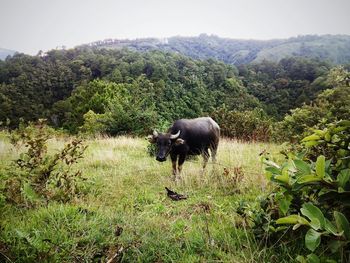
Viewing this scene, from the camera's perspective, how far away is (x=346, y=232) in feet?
5.78

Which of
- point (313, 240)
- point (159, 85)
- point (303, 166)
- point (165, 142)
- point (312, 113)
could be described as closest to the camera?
point (313, 240)

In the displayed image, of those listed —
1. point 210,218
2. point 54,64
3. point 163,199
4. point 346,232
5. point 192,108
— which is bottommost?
point 192,108

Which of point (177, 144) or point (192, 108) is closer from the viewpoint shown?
point (177, 144)

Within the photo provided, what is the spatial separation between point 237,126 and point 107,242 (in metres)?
14.1

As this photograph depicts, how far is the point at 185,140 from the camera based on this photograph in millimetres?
8164

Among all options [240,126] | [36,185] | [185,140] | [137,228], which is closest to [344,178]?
[137,228]

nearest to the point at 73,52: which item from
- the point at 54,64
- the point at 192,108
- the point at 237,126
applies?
the point at 54,64

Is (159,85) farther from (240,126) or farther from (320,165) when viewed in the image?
(320,165)

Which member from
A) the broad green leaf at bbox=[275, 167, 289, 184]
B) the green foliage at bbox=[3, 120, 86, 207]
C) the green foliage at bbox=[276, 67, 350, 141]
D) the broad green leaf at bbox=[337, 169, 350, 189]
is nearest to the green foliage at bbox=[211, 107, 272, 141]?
the green foliage at bbox=[276, 67, 350, 141]

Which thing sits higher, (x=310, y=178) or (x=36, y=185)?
(x=310, y=178)

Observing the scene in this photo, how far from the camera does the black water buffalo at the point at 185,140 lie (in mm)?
7457

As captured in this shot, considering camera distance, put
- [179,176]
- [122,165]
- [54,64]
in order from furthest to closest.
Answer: [54,64] → [122,165] → [179,176]

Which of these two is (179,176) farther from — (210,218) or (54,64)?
(54,64)

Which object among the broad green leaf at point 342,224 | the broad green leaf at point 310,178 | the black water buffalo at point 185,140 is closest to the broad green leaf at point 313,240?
the broad green leaf at point 342,224
